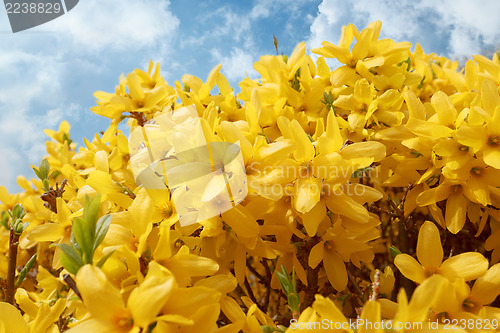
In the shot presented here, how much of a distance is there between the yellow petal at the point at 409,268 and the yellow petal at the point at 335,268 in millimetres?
259

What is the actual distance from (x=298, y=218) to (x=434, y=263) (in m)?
0.36

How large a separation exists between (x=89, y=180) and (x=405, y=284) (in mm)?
1127

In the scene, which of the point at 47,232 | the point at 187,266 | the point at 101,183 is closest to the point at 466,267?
the point at 187,266

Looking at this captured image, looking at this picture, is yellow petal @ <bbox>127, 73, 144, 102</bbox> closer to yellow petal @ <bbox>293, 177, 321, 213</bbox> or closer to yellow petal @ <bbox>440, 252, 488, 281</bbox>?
yellow petal @ <bbox>293, 177, 321, 213</bbox>

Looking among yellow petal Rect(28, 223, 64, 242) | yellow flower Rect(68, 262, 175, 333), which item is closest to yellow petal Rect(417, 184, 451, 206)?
yellow flower Rect(68, 262, 175, 333)

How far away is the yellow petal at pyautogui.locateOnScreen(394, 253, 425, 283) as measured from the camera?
861 mm

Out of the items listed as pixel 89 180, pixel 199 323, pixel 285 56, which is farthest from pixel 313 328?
pixel 285 56

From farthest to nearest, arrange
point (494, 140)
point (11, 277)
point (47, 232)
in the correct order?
point (11, 277)
point (47, 232)
point (494, 140)

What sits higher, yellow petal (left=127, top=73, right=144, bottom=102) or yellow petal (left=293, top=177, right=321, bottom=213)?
yellow petal (left=127, top=73, right=144, bottom=102)

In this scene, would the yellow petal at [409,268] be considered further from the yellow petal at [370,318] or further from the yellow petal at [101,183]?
the yellow petal at [101,183]

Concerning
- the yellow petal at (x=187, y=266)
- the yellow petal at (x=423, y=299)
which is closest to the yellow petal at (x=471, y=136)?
the yellow petal at (x=423, y=299)

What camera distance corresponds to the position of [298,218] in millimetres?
1097

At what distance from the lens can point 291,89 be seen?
4.67 ft

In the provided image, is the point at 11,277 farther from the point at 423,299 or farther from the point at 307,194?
the point at 423,299
